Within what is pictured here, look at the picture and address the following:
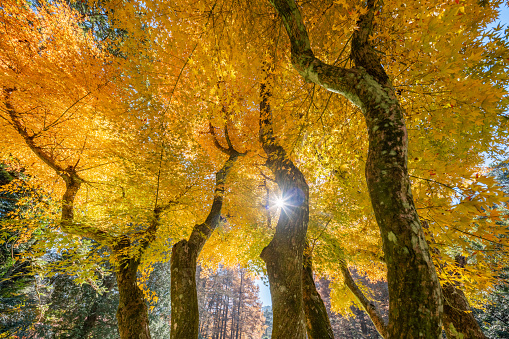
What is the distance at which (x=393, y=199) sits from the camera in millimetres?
1532

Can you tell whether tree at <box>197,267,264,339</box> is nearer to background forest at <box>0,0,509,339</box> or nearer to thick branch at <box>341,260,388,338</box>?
background forest at <box>0,0,509,339</box>

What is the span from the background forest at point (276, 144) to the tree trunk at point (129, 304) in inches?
1.2

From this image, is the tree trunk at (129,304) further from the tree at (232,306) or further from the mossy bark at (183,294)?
the tree at (232,306)

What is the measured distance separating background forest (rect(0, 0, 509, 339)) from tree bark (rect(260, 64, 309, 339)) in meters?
0.02

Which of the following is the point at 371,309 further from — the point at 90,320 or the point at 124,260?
the point at 90,320

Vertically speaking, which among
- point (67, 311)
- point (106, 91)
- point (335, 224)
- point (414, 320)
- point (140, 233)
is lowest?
point (67, 311)

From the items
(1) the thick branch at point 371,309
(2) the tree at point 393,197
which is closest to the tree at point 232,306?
(1) the thick branch at point 371,309

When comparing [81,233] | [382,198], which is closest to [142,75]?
[81,233]

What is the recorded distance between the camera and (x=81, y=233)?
156 inches

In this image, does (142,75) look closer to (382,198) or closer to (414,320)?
(382,198)

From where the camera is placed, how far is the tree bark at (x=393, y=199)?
127 cm

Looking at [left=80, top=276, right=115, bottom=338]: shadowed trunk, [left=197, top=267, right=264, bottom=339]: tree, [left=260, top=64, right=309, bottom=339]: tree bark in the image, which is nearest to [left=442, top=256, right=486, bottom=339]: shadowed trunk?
[left=260, top=64, right=309, bottom=339]: tree bark

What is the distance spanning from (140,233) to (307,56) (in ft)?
17.4

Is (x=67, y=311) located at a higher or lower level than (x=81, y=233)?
lower
